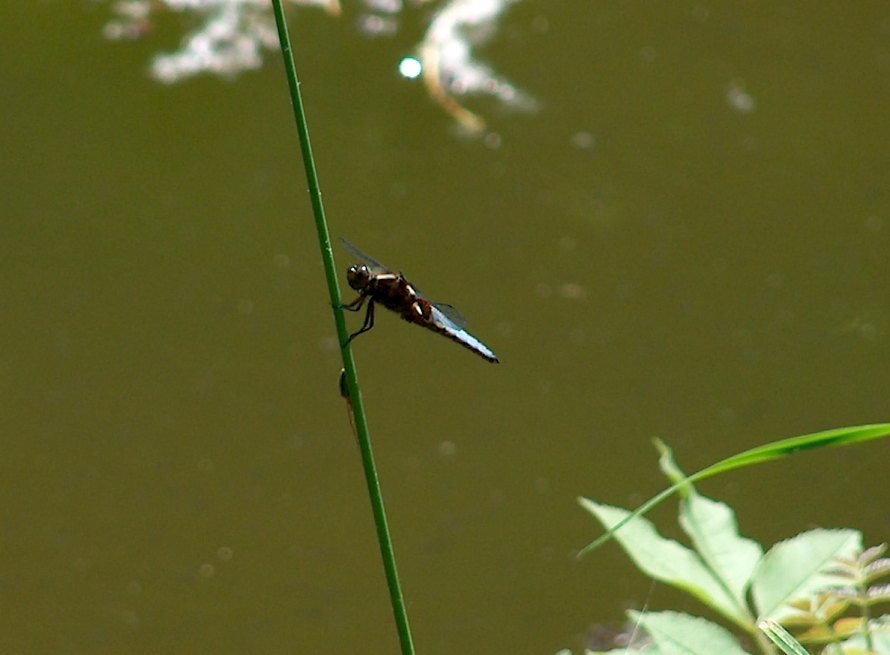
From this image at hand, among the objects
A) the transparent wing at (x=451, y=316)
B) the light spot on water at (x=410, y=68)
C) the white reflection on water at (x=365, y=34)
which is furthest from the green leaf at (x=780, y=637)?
the light spot on water at (x=410, y=68)

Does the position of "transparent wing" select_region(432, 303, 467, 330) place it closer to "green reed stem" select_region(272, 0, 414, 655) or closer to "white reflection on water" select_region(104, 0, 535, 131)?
"green reed stem" select_region(272, 0, 414, 655)

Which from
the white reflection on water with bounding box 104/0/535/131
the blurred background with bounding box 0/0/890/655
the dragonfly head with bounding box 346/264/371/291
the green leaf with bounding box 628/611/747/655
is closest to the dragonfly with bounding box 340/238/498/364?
the dragonfly head with bounding box 346/264/371/291

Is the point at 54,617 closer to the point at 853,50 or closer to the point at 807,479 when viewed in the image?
the point at 807,479

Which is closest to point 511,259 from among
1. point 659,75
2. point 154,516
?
point 659,75

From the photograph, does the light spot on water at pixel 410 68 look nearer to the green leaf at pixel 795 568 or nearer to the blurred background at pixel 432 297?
the blurred background at pixel 432 297

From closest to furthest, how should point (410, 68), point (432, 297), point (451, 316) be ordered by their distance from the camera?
point (451, 316) → point (432, 297) → point (410, 68)

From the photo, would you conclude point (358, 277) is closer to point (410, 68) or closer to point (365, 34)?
point (410, 68)

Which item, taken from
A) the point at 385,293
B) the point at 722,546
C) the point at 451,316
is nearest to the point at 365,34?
the point at 451,316
